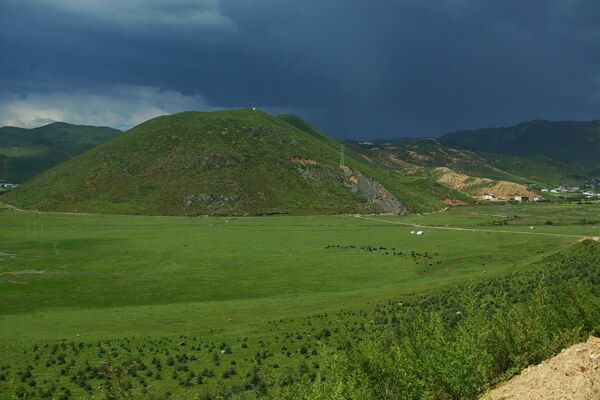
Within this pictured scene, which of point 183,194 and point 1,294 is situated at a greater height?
point 183,194

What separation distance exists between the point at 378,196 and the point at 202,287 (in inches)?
5683

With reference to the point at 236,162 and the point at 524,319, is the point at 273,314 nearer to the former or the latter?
the point at 524,319

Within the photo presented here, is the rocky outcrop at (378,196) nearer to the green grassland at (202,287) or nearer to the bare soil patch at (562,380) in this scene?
the green grassland at (202,287)

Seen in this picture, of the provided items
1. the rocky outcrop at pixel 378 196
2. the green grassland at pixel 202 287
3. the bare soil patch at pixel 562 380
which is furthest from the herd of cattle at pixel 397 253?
the rocky outcrop at pixel 378 196

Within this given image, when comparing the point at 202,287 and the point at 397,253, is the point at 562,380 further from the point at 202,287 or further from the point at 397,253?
the point at 397,253

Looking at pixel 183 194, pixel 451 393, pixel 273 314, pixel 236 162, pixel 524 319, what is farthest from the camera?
pixel 236 162

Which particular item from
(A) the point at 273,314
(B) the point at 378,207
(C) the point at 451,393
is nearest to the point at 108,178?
(B) the point at 378,207

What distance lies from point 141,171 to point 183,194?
3144 centimetres

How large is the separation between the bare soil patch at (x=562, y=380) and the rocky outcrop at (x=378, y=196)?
16519cm

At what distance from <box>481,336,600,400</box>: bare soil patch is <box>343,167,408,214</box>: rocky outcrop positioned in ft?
542

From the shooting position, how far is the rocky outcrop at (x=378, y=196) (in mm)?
183750

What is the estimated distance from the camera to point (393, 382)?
17.1 meters

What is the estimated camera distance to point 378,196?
191000 mm

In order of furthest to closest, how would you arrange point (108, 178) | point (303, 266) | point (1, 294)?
point (108, 178)
point (303, 266)
point (1, 294)
